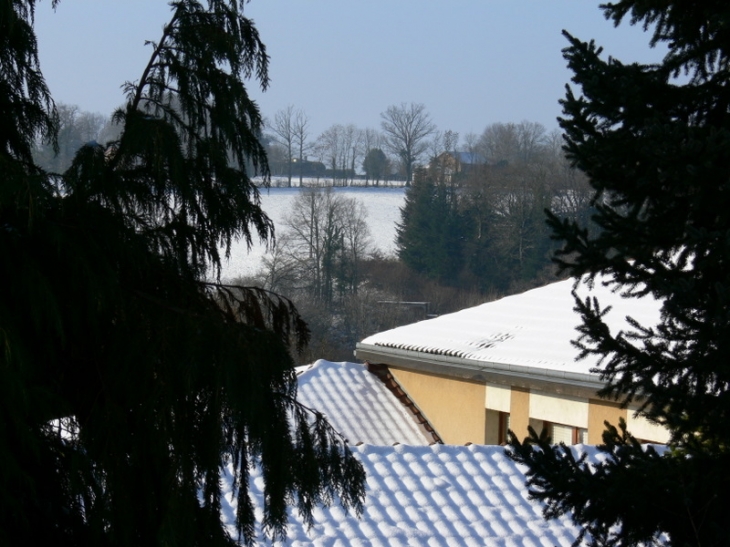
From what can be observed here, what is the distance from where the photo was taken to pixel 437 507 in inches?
287

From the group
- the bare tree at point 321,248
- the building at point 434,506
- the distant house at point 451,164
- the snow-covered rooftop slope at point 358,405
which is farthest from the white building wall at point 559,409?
the distant house at point 451,164

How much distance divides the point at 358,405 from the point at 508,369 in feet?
8.42

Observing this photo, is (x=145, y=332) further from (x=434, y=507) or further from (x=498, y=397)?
(x=498, y=397)

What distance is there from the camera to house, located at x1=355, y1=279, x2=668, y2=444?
1075cm

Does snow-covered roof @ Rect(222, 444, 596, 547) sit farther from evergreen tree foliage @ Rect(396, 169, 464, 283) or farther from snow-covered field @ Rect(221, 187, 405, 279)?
evergreen tree foliage @ Rect(396, 169, 464, 283)

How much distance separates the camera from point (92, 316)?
2941 mm

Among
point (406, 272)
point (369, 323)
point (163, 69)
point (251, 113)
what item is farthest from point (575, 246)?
point (406, 272)

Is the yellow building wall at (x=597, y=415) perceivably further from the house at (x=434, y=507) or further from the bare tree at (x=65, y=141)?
the bare tree at (x=65, y=141)

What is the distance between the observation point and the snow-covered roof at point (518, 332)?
36.5ft

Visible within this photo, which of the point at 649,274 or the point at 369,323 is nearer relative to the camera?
the point at 649,274

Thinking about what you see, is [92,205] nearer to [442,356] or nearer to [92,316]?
[92,316]

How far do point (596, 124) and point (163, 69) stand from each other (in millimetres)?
1696

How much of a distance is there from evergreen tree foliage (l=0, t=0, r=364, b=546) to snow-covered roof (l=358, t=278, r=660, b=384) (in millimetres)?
7347

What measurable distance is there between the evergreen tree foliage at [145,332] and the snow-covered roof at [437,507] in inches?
123
